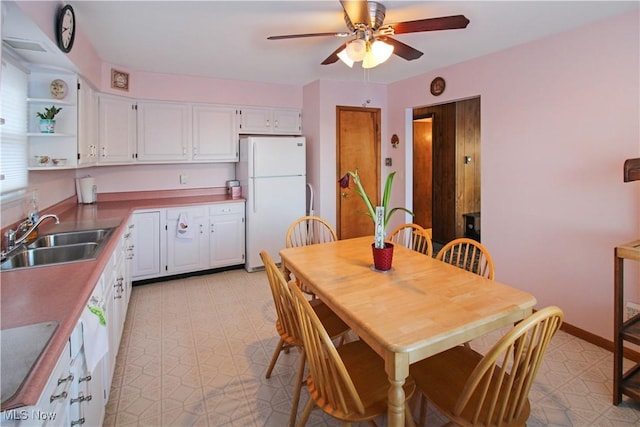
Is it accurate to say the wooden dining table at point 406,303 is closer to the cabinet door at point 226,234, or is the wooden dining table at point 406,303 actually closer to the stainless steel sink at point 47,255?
the stainless steel sink at point 47,255

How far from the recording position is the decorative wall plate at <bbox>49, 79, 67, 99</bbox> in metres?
2.72

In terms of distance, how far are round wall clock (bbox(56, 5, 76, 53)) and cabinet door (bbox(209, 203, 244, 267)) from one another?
2092mm

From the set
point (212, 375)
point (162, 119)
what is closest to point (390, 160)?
point (162, 119)

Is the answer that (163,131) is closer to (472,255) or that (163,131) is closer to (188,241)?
(188,241)

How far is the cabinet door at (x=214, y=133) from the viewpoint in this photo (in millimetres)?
4258

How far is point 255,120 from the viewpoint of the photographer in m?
4.56

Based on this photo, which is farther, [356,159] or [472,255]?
[356,159]

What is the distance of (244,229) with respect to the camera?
4332 millimetres

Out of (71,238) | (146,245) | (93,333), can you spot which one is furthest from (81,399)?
(146,245)

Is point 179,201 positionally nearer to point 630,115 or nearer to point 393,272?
point 393,272

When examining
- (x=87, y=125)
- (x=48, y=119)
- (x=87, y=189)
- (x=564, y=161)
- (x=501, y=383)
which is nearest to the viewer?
(x=501, y=383)

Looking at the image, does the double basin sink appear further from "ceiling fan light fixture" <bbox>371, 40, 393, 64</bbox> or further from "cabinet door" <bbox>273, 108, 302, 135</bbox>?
"cabinet door" <bbox>273, 108, 302, 135</bbox>

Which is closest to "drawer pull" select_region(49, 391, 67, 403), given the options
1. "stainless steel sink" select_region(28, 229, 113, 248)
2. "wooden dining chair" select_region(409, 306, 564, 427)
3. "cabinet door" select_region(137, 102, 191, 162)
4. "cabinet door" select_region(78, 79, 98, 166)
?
"wooden dining chair" select_region(409, 306, 564, 427)

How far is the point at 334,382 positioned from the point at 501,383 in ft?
1.99
